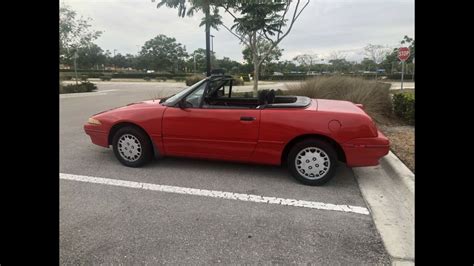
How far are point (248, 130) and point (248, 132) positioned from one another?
3 cm

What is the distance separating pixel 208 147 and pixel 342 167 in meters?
1.97

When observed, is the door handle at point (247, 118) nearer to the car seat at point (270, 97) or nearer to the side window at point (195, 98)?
the car seat at point (270, 97)

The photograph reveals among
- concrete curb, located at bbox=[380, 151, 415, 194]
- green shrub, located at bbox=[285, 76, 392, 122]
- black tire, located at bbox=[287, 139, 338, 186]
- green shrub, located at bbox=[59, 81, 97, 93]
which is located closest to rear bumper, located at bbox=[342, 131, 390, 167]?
black tire, located at bbox=[287, 139, 338, 186]

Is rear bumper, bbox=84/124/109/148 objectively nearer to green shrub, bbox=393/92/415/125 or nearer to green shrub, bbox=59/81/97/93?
green shrub, bbox=393/92/415/125

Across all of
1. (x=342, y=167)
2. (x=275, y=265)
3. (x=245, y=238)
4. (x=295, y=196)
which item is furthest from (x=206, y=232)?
(x=342, y=167)

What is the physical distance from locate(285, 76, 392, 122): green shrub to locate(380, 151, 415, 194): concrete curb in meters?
3.10

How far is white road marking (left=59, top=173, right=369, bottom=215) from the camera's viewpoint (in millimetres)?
3068

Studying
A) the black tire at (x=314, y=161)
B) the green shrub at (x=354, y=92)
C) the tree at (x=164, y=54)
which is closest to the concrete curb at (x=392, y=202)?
the black tire at (x=314, y=161)

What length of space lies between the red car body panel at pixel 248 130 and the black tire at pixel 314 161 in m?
0.12

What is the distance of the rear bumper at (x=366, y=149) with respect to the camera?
3453mm

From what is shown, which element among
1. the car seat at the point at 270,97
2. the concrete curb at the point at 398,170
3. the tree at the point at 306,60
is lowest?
the concrete curb at the point at 398,170

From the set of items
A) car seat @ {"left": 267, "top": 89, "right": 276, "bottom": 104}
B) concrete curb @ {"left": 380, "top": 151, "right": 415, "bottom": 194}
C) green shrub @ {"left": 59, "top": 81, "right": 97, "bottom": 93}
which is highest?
green shrub @ {"left": 59, "top": 81, "right": 97, "bottom": 93}

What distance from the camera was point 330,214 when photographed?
115 inches
